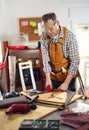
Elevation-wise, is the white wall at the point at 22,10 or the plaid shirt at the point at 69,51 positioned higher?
the white wall at the point at 22,10

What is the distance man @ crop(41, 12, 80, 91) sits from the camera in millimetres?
2111

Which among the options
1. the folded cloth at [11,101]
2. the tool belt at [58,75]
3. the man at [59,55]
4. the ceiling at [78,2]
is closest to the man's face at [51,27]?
the man at [59,55]

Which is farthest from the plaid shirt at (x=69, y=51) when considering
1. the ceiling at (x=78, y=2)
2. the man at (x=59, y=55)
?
the ceiling at (x=78, y=2)

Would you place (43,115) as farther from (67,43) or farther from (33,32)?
(33,32)

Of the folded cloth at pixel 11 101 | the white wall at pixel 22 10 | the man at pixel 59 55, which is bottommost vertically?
the folded cloth at pixel 11 101

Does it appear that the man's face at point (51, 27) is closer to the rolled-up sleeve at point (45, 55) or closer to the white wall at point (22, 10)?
the rolled-up sleeve at point (45, 55)

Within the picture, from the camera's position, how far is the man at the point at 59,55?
2.11 metres

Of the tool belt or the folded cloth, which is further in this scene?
the tool belt

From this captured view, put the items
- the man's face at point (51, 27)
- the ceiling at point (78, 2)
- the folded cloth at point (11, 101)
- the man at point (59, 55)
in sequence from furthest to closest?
the ceiling at point (78, 2) → the man at point (59, 55) → the man's face at point (51, 27) → the folded cloth at point (11, 101)

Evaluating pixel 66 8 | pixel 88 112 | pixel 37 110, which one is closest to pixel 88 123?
pixel 88 112

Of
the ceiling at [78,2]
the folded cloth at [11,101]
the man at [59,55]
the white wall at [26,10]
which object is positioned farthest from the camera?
the white wall at [26,10]

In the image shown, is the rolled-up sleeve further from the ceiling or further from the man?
the ceiling

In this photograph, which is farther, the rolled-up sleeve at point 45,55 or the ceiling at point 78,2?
the ceiling at point 78,2

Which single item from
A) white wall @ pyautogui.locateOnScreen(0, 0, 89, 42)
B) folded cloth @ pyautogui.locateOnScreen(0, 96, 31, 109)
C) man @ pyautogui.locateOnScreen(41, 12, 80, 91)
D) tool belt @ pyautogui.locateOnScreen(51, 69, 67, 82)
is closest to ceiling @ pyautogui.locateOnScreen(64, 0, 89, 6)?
A: white wall @ pyautogui.locateOnScreen(0, 0, 89, 42)
